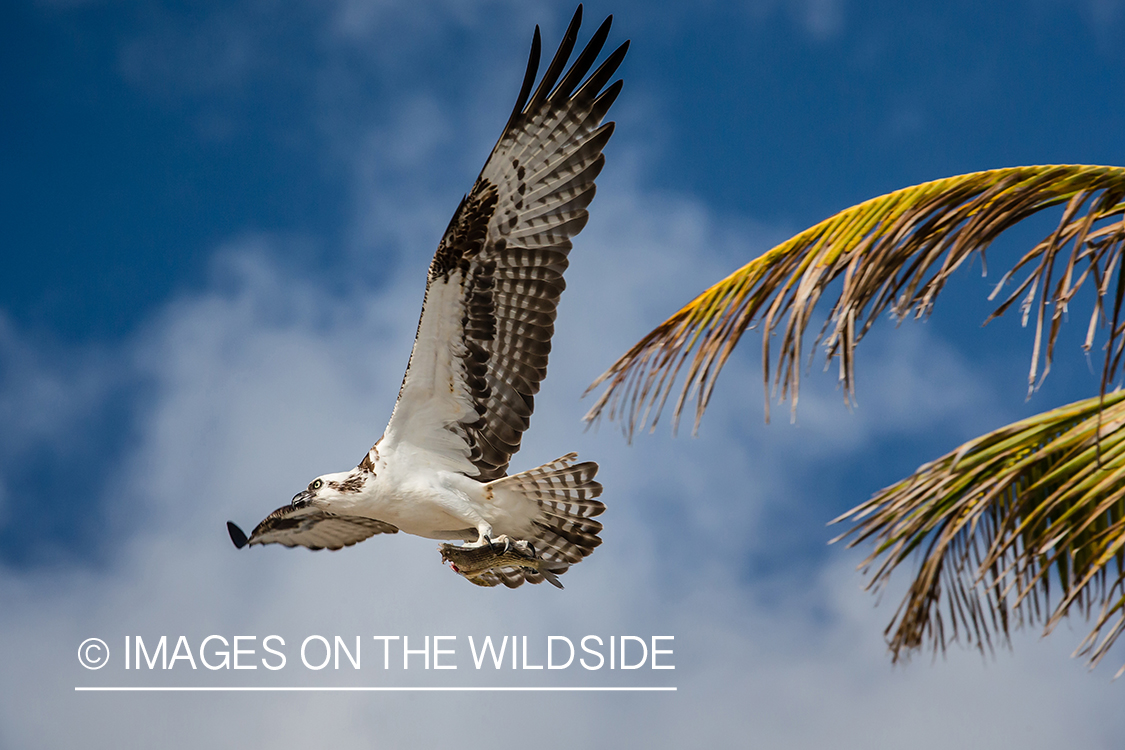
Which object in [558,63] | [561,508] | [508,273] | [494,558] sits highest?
[558,63]

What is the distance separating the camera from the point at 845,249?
3844 mm

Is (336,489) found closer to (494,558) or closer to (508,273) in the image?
(494,558)

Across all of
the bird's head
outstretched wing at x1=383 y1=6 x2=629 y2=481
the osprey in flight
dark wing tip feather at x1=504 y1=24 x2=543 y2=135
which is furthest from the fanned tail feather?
dark wing tip feather at x1=504 y1=24 x2=543 y2=135

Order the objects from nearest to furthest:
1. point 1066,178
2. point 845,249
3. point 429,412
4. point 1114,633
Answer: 1. point 1114,633
2. point 1066,178
3. point 845,249
4. point 429,412

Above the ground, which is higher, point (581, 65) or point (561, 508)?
point (581, 65)

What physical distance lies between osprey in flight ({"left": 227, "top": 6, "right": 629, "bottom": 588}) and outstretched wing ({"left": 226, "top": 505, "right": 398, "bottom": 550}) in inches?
1.0

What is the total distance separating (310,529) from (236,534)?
1.36ft

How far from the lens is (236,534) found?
5617 mm

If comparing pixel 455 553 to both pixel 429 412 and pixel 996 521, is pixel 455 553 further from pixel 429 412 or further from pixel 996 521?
pixel 996 521

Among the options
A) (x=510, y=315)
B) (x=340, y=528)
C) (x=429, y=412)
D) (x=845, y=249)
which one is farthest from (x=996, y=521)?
(x=340, y=528)

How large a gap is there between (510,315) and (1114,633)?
9.84 feet

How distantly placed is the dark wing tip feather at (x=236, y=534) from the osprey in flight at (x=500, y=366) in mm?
21

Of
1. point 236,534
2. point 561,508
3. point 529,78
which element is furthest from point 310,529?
point 529,78

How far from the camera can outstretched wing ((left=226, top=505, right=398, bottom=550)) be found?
5.59 metres
